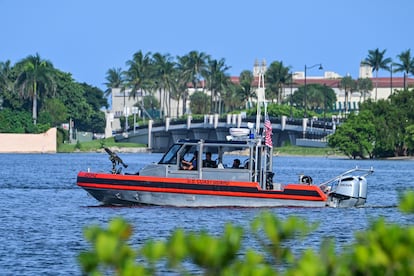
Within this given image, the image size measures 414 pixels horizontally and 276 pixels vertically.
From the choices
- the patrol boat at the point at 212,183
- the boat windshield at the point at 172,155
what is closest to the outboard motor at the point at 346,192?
the patrol boat at the point at 212,183

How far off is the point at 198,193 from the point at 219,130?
107m

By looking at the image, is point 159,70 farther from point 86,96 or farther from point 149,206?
point 149,206

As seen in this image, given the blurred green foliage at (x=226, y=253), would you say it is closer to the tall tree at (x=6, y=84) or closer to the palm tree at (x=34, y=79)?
the palm tree at (x=34, y=79)

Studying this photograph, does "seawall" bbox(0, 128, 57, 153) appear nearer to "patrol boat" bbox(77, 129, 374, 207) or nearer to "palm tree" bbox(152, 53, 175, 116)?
"palm tree" bbox(152, 53, 175, 116)

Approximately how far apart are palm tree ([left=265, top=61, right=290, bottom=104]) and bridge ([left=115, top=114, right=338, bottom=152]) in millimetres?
33329

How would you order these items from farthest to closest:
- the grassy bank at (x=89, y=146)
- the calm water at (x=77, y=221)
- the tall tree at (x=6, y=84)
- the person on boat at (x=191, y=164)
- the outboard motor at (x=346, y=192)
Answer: the tall tree at (x=6, y=84), the grassy bank at (x=89, y=146), the outboard motor at (x=346, y=192), the person on boat at (x=191, y=164), the calm water at (x=77, y=221)

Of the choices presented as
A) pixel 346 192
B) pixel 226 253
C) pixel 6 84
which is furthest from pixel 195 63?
pixel 226 253

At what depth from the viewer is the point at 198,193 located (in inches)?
1305

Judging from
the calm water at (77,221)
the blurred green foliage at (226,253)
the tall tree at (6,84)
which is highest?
the tall tree at (6,84)

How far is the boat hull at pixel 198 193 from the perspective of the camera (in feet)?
108

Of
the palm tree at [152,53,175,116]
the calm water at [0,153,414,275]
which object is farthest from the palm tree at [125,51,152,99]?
the calm water at [0,153,414,275]

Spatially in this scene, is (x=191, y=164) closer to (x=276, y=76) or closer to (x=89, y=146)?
(x=89, y=146)

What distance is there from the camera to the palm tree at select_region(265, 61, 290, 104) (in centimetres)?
18125

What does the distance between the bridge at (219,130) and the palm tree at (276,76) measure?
109ft
